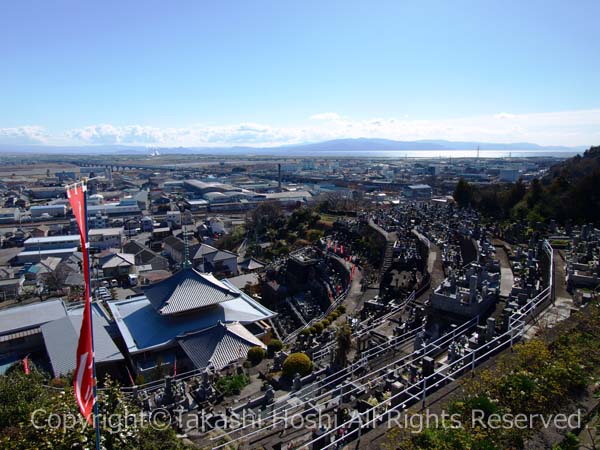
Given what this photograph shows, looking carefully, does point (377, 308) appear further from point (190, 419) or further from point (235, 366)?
point (190, 419)

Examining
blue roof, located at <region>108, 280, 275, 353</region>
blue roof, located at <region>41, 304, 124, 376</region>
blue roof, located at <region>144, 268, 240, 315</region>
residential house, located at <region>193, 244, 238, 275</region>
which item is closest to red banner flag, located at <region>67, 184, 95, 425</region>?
blue roof, located at <region>41, 304, 124, 376</region>

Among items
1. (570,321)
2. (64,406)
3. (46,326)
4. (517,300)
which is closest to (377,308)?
(517,300)

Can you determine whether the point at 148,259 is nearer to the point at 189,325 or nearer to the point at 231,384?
the point at 189,325

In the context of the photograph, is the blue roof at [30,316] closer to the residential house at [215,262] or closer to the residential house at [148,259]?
the residential house at [215,262]

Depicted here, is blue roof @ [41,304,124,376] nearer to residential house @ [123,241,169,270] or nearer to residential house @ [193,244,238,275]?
residential house @ [193,244,238,275]

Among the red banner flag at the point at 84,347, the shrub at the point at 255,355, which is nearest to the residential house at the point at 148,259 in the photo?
the shrub at the point at 255,355
